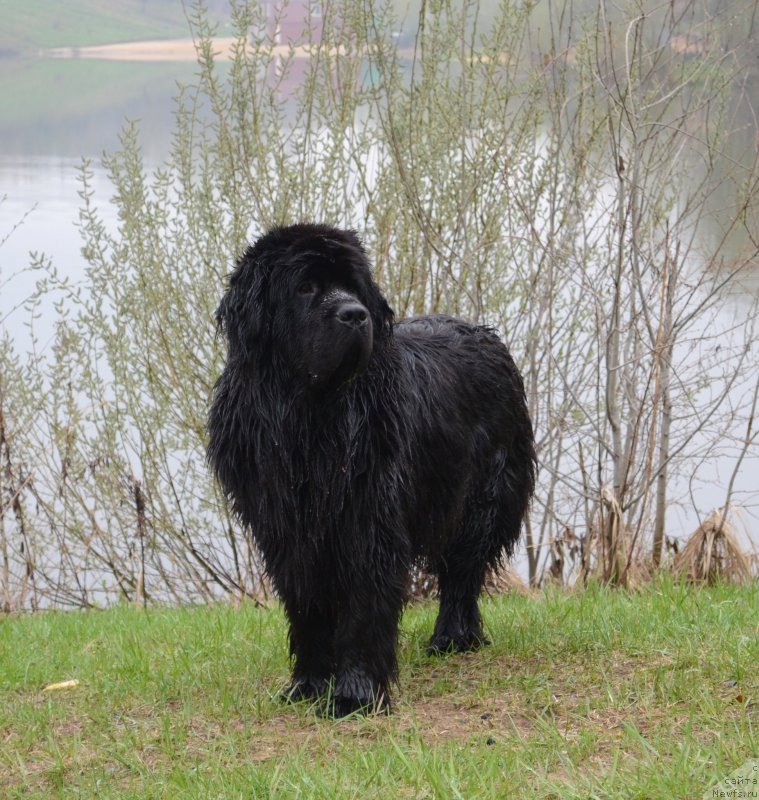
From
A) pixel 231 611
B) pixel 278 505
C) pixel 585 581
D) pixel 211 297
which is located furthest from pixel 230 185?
pixel 278 505

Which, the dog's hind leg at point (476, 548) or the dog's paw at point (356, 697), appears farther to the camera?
the dog's hind leg at point (476, 548)

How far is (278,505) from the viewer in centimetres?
437

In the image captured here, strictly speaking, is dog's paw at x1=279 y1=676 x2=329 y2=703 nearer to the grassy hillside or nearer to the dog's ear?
the dog's ear

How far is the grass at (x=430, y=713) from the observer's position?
343cm

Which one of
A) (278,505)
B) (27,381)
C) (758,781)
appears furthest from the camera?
(27,381)

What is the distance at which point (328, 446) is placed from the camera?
4.34 metres

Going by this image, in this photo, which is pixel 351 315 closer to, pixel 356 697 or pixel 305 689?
pixel 356 697

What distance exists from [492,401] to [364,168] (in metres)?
3.26

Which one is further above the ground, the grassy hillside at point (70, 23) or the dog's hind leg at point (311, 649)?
the grassy hillside at point (70, 23)

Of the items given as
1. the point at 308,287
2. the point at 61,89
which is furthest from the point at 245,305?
the point at 61,89

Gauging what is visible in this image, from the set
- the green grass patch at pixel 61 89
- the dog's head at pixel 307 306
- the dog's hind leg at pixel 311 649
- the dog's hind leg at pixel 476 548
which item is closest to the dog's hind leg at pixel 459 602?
the dog's hind leg at pixel 476 548

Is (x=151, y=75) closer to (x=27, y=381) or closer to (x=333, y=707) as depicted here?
(x=27, y=381)

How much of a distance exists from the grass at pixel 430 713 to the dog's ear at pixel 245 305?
1.52m

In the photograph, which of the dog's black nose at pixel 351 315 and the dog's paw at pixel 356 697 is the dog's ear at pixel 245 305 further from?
the dog's paw at pixel 356 697
